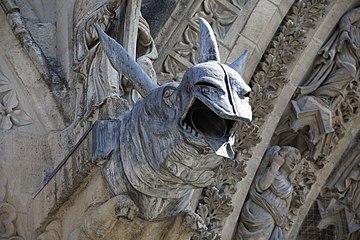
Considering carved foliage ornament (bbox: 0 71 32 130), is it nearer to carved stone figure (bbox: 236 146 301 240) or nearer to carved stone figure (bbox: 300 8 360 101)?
carved stone figure (bbox: 236 146 301 240)

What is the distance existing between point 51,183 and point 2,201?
1.41 feet

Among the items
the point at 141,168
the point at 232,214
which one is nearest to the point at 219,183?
the point at 232,214

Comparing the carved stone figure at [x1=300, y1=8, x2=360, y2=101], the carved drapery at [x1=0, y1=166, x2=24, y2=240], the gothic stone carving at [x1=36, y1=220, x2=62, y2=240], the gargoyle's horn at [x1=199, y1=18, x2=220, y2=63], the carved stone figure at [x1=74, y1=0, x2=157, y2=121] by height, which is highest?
the gargoyle's horn at [x1=199, y1=18, x2=220, y2=63]

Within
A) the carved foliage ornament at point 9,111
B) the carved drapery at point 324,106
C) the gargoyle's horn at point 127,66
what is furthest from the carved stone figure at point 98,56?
the carved drapery at point 324,106

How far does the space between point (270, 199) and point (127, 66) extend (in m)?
2.58

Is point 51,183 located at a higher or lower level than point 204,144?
lower

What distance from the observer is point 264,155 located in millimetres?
10820

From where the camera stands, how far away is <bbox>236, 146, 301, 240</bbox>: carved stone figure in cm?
1066

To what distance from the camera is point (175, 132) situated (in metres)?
8.04

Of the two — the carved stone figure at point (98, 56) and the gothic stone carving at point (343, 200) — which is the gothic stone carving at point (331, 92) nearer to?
the gothic stone carving at point (343, 200)

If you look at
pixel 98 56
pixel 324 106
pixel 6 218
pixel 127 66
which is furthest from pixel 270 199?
pixel 127 66

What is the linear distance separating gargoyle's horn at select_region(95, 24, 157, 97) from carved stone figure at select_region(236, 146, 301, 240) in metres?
2.39

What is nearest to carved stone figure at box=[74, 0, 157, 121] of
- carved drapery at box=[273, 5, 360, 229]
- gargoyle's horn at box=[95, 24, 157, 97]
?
gargoyle's horn at box=[95, 24, 157, 97]

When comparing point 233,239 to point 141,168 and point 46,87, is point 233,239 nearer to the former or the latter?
→ point 46,87
